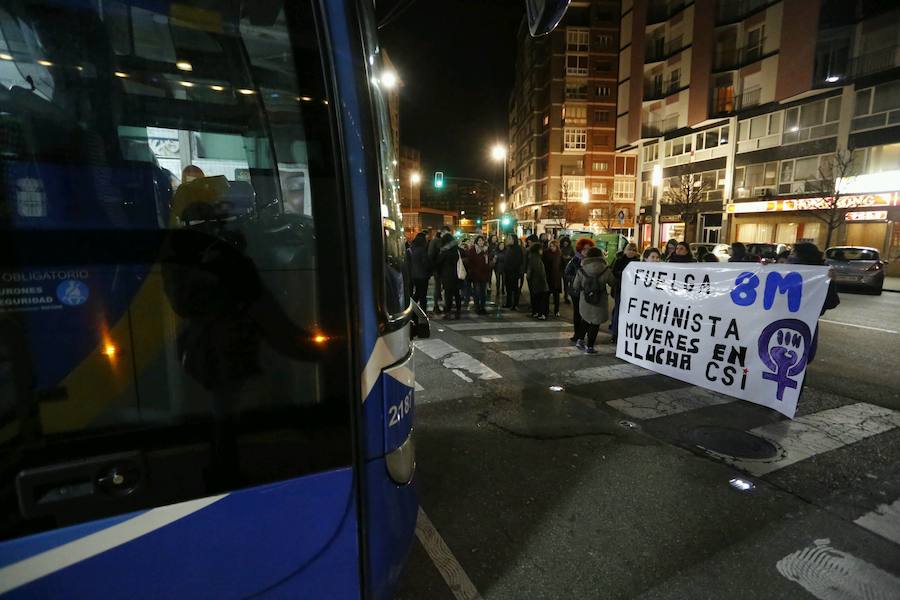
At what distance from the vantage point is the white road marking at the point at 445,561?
8.42ft

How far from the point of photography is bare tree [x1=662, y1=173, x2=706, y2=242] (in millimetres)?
35656

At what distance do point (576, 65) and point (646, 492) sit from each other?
210 ft

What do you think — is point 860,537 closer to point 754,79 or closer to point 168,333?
point 168,333

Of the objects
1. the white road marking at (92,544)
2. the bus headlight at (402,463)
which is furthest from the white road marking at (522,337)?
the white road marking at (92,544)

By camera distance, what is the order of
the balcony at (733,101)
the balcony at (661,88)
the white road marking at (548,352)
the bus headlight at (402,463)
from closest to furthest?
the bus headlight at (402,463), the white road marking at (548,352), the balcony at (733,101), the balcony at (661,88)

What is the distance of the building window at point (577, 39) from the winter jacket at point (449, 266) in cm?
5716

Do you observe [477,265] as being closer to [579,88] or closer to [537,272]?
[537,272]

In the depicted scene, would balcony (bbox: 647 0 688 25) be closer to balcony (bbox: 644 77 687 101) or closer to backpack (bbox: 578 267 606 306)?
balcony (bbox: 644 77 687 101)

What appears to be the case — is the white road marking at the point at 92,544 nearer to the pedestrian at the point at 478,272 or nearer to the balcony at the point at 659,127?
the pedestrian at the point at 478,272

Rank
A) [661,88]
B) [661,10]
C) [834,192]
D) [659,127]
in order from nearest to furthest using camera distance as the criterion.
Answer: [834,192]
[661,10]
[661,88]
[659,127]

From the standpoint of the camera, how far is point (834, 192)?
25594 mm

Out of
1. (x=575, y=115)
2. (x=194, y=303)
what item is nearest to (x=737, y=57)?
(x=575, y=115)

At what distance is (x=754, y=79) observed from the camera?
108ft

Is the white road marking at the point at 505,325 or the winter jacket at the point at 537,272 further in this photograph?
the winter jacket at the point at 537,272
